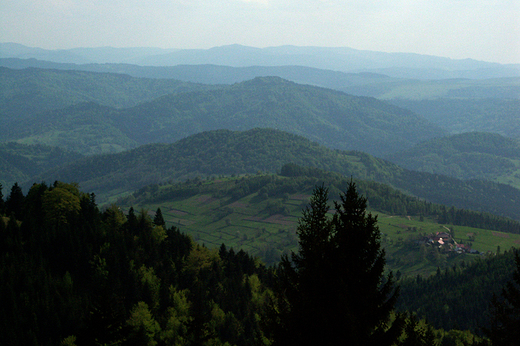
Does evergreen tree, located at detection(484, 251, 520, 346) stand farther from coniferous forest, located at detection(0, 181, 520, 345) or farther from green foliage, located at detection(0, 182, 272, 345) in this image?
green foliage, located at detection(0, 182, 272, 345)

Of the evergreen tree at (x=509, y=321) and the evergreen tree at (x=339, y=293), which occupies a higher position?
the evergreen tree at (x=339, y=293)

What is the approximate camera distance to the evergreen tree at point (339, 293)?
25.4m

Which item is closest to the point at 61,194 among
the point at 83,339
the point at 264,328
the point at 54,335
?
the point at 54,335

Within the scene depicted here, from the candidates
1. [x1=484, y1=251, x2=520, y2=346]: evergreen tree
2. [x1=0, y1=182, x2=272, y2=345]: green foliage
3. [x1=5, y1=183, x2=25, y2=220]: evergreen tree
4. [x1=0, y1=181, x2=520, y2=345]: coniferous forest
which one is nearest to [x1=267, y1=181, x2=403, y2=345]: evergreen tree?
[x1=0, y1=181, x2=520, y2=345]: coniferous forest

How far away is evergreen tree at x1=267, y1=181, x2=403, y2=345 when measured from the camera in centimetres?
2537

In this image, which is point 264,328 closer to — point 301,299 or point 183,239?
point 301,299

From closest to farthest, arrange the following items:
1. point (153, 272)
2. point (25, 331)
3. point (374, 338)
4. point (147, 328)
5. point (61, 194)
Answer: point (374, 338)
point (25, 331)
point (147, 328)
point (153, 272)
point (61, 194)

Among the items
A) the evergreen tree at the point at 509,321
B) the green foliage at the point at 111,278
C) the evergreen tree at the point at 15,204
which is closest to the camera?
the evergreen tree at the point at 509,321

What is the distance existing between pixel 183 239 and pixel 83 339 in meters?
105

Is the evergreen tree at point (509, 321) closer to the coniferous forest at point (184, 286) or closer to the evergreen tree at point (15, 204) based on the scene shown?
the coniferous forest at point (184, 286)

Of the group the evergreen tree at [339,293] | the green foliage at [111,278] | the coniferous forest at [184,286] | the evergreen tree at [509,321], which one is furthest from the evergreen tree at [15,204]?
the evergreen tree at [509,321]

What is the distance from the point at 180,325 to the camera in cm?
9138

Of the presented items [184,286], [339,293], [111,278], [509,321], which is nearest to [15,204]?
[111,278]

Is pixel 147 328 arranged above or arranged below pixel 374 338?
below
